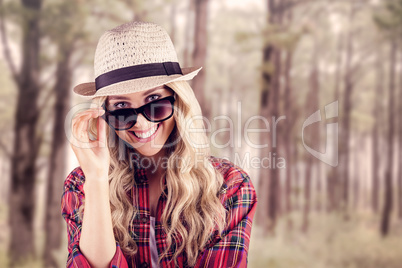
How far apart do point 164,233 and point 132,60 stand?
0.74 meters

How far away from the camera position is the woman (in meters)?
1.67

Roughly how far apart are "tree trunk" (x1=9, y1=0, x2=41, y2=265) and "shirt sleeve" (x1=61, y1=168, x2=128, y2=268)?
506 centimetres

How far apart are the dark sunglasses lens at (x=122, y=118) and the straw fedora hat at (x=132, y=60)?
95 millimetres

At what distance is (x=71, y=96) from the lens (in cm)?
717

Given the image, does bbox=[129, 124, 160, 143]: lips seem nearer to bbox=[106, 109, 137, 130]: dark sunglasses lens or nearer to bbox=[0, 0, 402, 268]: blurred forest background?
bbox=[106, 109, 137, 130]: dark sunglasses lens

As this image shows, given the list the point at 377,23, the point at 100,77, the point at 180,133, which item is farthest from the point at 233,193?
the point at 377,23

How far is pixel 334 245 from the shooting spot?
738 cm

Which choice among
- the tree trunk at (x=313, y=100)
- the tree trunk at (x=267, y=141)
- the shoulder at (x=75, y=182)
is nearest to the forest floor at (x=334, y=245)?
the tree trunk at (x=267, y=141)

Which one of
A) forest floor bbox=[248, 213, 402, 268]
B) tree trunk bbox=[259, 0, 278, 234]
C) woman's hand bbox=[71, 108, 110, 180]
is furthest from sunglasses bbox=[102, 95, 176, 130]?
tree trunk bbox=[259, 0, 278, 234]

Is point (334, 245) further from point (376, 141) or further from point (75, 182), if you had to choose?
point (75, 182)

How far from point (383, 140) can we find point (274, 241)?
164 inches

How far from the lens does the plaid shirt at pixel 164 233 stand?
1636 mm

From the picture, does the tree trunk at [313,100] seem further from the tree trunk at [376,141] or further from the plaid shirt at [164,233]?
the plaid shirt at [164,233]

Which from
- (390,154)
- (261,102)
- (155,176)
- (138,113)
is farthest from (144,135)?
(390,154)
